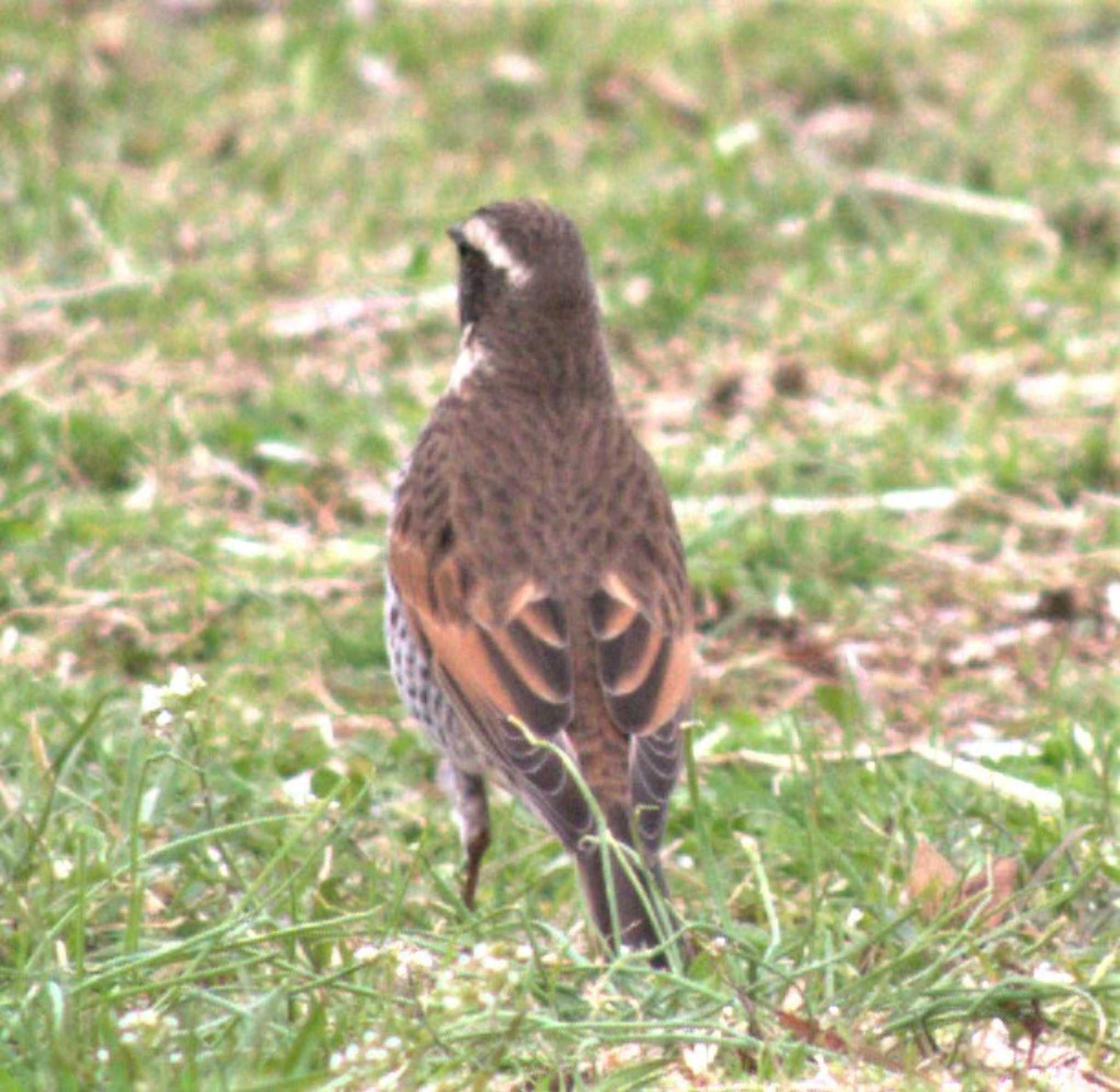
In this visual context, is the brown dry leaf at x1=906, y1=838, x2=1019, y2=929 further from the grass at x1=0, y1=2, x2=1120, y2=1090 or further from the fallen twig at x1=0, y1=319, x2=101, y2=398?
the fallen twig at x1=0, y1=319, x2=101, y2=398

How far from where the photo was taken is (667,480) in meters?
8.06

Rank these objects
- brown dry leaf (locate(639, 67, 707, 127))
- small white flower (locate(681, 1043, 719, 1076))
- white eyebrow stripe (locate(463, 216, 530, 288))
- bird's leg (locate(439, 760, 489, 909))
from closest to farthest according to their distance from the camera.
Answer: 1. small white flower (locate(681, 1043, 719, 1076))
2. bird's leg (locate(439, 760, 489, 909))
3. white eyebrow stripe (locate(463, 216, 530, 288))
4. brown dry leaf (locate(639, 67, 707, 127))

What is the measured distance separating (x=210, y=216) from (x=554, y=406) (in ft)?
14.0

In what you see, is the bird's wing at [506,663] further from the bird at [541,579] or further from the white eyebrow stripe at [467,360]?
the white eyebrow stripe at [467,360]

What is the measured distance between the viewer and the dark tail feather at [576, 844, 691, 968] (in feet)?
14.9

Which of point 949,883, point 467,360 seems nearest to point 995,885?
point 949,883

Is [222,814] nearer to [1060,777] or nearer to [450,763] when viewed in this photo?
[450,763]

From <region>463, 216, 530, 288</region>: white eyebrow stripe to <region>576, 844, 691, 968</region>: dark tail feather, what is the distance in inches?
69.6

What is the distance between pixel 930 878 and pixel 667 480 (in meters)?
3.30

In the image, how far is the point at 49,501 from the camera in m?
7.84

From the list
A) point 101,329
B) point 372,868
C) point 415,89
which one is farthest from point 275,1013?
point 415,89

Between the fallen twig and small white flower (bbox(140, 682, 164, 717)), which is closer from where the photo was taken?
small white flower (bbox(140, 682, 164, 717))

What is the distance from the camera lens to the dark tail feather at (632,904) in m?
4.54

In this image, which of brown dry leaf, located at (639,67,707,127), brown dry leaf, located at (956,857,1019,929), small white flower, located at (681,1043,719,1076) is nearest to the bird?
small white flower, located at (681,1043,719,1076)
